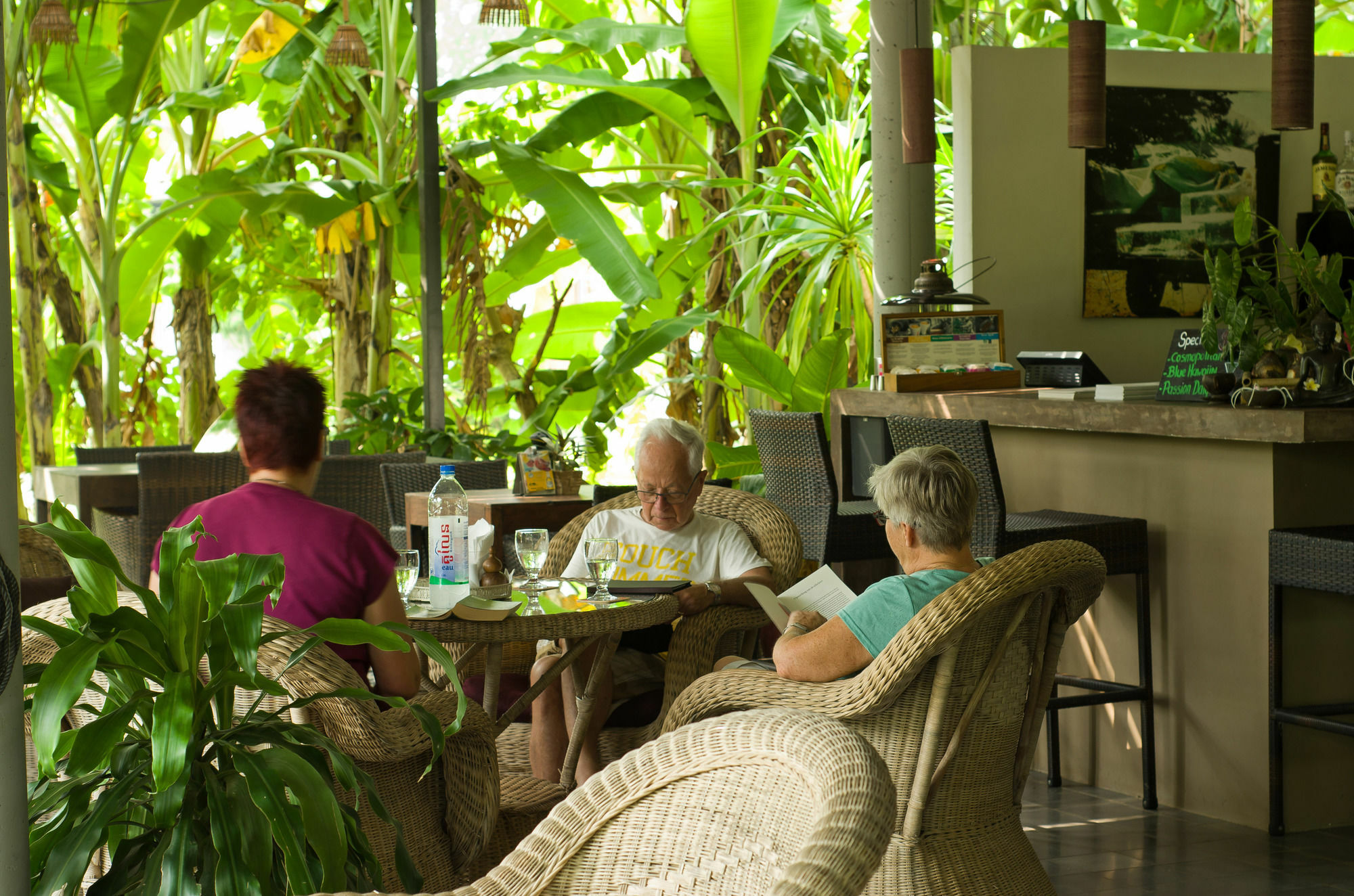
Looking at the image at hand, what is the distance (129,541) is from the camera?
6.05 meters

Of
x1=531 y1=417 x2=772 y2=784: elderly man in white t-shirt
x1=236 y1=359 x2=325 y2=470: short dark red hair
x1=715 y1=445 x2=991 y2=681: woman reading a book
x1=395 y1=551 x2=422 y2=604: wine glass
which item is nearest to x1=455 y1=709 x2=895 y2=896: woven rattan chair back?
x1=715 y1=445 x2=991 y2=681: woman reading a book

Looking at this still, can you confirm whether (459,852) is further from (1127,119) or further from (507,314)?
(507,314)

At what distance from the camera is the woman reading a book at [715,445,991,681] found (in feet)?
8.84

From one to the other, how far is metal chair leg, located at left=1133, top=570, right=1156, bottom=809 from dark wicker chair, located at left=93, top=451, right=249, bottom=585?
134 inches

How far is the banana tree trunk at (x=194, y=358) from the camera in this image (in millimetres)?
8680

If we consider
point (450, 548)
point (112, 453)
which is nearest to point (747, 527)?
point (450, 548)

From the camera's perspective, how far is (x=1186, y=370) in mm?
4234

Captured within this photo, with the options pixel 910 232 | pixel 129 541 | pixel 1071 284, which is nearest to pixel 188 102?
pixel 129 541

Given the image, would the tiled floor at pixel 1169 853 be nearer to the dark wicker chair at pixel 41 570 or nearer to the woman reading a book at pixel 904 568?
Result: the woman reading a book at pixel 904 568

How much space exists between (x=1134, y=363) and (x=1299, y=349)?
2476 mm

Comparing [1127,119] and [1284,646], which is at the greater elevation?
[1127,119]

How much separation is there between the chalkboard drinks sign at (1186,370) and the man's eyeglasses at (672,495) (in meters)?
1.55

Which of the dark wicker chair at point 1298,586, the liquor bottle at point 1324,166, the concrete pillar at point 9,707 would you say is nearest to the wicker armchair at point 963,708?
the dark wicker chair at point 1298,586

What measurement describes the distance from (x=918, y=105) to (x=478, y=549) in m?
2.89
